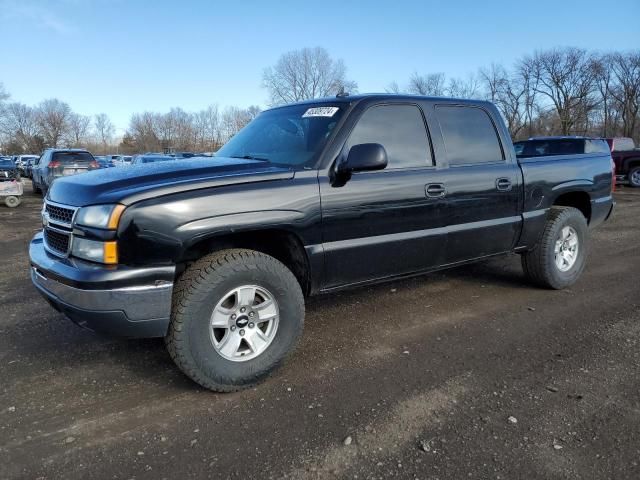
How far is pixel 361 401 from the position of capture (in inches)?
114

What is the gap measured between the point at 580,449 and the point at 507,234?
238 centimetres

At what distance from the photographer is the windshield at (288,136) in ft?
11.5

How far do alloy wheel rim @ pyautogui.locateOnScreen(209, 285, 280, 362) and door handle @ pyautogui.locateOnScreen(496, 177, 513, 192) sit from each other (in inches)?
93.7

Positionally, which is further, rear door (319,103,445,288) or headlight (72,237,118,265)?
rear door (319,103,445,288)

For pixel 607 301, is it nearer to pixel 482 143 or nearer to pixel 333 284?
pixel 482 143

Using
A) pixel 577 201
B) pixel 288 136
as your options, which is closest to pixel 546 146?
pixel 577 201

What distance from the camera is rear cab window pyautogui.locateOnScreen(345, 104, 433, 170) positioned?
3.58 metres

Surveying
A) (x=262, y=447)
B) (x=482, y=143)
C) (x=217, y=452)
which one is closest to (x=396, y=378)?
(x=262, y=447)

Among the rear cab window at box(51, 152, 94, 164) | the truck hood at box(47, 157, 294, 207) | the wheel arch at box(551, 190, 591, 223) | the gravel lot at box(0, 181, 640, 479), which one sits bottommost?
the gravel lot at box(0, 181, 640, 479)

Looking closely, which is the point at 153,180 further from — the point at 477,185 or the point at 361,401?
the point at 477,185

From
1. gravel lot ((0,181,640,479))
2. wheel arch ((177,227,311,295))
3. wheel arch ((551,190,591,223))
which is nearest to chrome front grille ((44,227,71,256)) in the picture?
wheel arch ((177,227,311,295))

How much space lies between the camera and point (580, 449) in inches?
95.0

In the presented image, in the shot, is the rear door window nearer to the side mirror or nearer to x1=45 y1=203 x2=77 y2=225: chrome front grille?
the side mirror

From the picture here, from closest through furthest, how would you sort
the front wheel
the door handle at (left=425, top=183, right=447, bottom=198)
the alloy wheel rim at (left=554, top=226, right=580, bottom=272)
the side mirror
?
1. the front wheel
2. the side mirror
3. the door handle at (left=425, top=183, right=447, bottom=198)
4. the alloy wheel rim at (left=554, top=226, right=580, bottom=272)
